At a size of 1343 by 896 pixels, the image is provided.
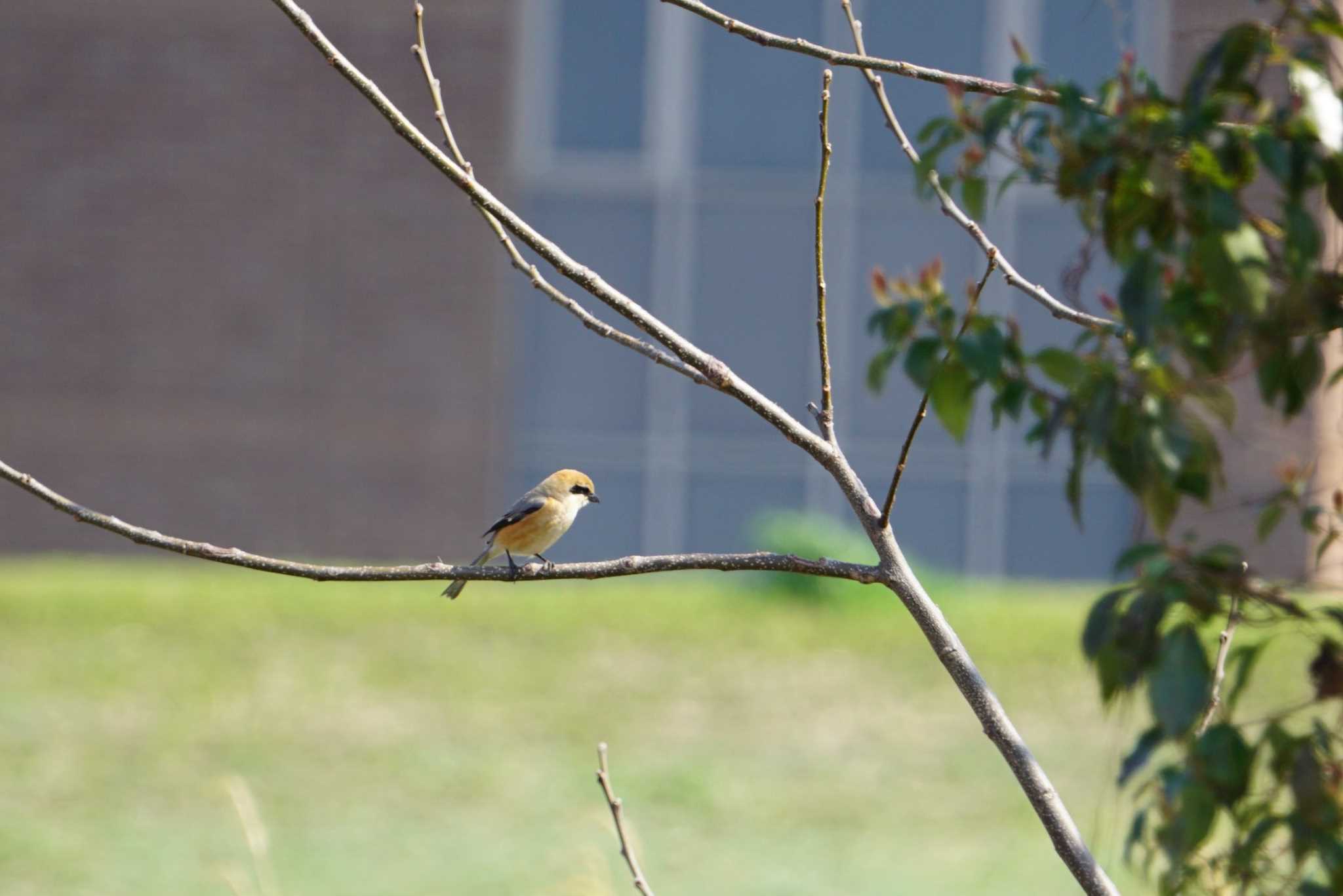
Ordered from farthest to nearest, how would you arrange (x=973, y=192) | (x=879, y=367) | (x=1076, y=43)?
1. (x=1076, y=43)
2. (x=879, y=367)
3. (x=973, y=192)

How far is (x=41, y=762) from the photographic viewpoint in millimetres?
9758

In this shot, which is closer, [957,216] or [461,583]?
[957,216]

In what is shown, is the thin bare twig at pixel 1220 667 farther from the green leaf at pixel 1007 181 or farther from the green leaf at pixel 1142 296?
the green leaf at pixel 1007 181

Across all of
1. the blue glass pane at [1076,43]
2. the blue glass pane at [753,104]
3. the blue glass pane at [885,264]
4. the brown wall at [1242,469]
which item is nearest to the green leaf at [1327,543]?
the brown wall at [1242,469]

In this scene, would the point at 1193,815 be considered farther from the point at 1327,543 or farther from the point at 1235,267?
the point at 1235,267

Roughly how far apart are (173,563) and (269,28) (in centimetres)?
603

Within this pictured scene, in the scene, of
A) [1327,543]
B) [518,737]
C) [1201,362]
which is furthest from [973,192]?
[518,737]

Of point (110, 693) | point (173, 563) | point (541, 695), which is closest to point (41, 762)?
point (110, 693)

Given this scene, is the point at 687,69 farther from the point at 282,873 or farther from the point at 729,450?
the point at 282,873

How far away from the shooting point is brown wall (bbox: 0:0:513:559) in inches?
690

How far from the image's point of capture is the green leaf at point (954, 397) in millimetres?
1875

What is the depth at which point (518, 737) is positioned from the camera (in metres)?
10.3

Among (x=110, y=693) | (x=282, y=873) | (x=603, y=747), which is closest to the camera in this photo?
(x=603, y=747)

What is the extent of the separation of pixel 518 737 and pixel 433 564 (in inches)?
358
